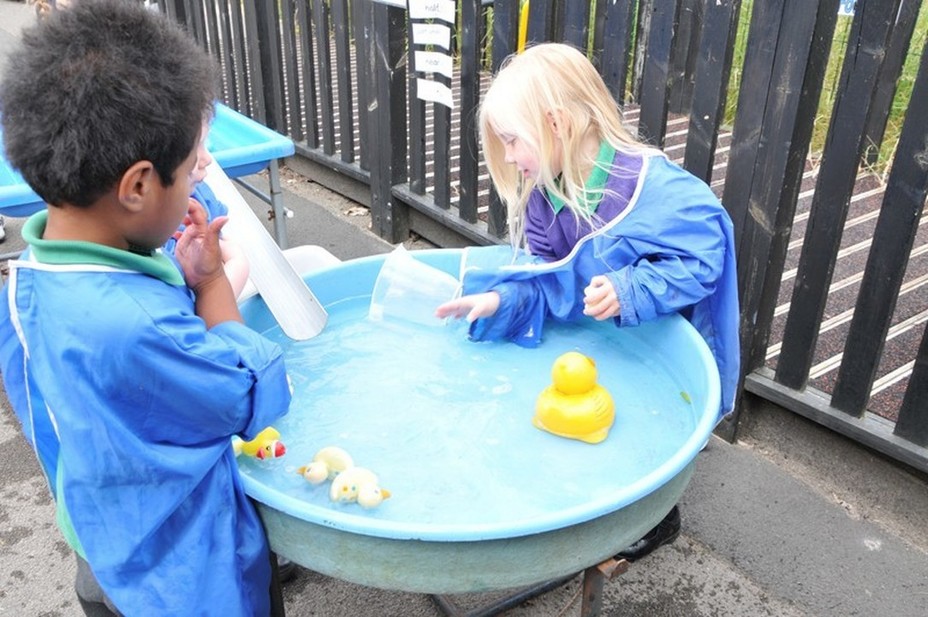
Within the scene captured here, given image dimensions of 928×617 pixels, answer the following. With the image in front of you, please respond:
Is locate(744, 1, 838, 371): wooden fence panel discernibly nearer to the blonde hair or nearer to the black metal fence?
the black metal fence

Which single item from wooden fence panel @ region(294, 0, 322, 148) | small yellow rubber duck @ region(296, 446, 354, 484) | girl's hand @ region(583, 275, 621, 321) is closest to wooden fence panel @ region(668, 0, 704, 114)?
wooden fence panel @ region(294, 0, 322, 148)

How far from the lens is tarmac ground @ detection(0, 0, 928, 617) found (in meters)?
2.15

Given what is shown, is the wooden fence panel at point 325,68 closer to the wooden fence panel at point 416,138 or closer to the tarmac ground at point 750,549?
the wooden fence panel at point 416,138

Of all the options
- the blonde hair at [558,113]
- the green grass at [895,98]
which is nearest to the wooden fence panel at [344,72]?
the green grass at [895,98]

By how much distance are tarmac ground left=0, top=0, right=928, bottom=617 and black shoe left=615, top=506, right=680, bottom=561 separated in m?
0.11

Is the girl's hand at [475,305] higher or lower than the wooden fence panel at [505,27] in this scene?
lower

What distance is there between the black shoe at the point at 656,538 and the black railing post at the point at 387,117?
2477 millimetres

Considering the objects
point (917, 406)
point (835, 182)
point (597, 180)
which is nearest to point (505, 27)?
point (835, 182)

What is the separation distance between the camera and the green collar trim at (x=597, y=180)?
1.84m

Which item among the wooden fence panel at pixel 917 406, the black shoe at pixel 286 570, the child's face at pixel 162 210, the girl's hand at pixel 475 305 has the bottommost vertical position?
the black shoe at pixel 286 570

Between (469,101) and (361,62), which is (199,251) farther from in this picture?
A: (361,62)

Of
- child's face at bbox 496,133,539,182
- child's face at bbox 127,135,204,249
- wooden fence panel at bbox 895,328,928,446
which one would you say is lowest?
wooden fence panel at bbox 895,328,928,446

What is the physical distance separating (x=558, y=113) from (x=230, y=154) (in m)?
1.60

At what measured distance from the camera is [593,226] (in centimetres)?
186
